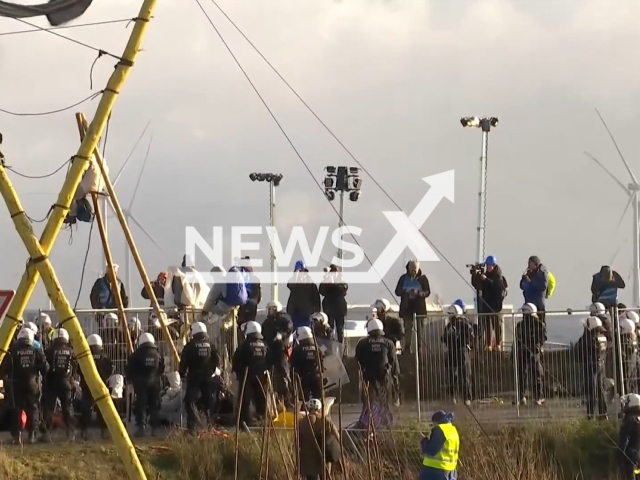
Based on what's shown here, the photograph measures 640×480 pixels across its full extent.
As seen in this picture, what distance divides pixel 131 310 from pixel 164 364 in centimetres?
148

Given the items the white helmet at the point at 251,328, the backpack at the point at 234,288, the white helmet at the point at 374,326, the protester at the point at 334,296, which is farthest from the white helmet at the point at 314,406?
the protester at the point at 334,296

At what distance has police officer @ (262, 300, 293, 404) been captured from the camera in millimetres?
21000

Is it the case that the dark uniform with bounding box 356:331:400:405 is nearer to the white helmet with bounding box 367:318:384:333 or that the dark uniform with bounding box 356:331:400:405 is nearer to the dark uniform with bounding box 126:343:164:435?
the white helmet with bounding box 367:318:384:333

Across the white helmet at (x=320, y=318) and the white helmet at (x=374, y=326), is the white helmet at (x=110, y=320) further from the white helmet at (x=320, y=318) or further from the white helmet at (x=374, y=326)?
the white helmet at (x=374, y=326)

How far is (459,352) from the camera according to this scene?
22.0 m

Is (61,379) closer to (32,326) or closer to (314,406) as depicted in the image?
(32,326)

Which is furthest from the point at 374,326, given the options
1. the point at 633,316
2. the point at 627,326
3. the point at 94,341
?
the point at 94,341

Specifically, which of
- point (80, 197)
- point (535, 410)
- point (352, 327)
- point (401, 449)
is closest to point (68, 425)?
point (80, 197)

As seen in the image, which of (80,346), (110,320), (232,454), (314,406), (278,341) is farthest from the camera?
(110,320)

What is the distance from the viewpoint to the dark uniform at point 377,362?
20.6 metres

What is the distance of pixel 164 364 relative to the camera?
22234 millimetres

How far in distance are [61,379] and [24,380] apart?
1.88 ft

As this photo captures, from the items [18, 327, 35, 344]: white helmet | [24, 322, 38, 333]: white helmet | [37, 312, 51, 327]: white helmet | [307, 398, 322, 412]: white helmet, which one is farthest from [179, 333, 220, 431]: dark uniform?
[307, 398, 322, 412]: white helmet

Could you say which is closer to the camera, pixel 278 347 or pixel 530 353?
pixel 278 347
